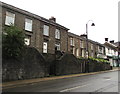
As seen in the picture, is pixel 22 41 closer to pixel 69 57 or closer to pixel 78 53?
pixel 69 57

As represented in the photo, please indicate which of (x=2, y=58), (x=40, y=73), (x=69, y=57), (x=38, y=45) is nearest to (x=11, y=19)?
(x=38, y=45)

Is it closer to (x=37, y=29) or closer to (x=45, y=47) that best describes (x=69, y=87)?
(x=45, y=47)

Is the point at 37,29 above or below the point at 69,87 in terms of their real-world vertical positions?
above

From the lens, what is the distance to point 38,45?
64.5ft

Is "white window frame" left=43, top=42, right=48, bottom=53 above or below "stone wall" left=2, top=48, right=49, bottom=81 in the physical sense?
above

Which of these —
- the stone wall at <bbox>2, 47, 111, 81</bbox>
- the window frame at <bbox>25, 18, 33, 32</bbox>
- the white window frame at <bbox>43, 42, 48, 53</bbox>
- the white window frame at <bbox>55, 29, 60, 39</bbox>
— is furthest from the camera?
the white window frame at <bbox>55, 29, 60, 39</bbox>

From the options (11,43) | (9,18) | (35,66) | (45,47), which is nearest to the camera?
(11,43)

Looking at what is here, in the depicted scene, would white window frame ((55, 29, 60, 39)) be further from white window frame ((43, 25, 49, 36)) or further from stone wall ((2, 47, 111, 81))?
stone wall ((2, 47, 111, 81))

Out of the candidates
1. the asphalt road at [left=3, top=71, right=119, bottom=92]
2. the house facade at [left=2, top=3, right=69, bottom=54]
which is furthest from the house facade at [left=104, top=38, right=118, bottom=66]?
the asphalt road at [left=3, top=71, right=119, bottom=92]

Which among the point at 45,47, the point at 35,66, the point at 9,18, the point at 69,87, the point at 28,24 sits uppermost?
the point at 9,18

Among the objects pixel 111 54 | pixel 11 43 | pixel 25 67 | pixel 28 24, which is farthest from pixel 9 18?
pixel 111 54

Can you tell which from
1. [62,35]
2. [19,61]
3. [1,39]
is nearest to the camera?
[1,39]

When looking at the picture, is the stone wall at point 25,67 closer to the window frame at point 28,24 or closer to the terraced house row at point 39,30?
the terraced house row at point 39,30

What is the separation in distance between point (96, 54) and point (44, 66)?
25249 millimetres
